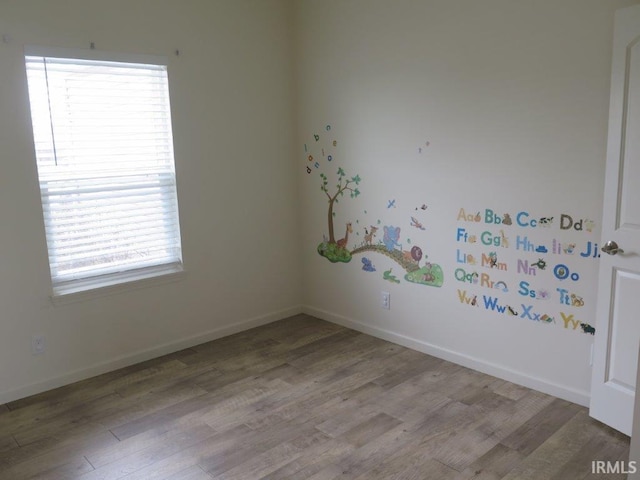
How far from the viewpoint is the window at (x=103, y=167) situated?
3.25 metres

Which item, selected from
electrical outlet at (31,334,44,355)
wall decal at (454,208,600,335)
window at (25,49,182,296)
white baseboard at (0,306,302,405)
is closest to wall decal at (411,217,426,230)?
wall decal at (454,208,600,335)

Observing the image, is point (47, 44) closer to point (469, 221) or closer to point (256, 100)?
point (256, 100)

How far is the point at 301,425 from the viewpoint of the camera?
2883mm

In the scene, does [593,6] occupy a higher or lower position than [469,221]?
higher

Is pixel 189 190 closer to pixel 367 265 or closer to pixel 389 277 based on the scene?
pixel 367 265

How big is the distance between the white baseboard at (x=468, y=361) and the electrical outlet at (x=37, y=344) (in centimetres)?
209

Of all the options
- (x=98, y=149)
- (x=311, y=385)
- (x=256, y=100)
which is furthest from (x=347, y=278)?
(x=98, y=149)

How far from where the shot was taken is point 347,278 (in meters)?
4.29

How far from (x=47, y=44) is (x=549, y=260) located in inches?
123

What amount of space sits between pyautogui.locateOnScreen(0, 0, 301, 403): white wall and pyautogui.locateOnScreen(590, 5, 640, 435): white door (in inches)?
98.4

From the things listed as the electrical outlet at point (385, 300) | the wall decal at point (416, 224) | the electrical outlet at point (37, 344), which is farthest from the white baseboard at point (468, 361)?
the electrical outlet at point (37, 344)

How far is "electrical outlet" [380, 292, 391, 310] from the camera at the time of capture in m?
3.98

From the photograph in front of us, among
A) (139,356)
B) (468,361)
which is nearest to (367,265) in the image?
(468,361)

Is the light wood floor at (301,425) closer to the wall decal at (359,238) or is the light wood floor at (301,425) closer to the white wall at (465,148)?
the white wall at (465,148)
